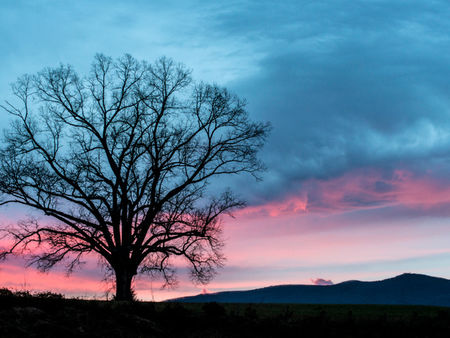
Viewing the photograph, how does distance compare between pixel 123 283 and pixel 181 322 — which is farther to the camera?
pixel 123 283

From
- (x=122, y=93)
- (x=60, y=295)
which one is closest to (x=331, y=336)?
(x=60, y=295)

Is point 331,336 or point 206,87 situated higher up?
point 206,87

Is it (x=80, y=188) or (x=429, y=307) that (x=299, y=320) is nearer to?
(x=429, y=307)

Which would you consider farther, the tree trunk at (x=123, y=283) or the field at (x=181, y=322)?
the tree trunk at (x=123, y=283)

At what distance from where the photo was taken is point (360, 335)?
46.8ft

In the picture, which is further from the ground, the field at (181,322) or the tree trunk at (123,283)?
the tree trunk at (123,283)

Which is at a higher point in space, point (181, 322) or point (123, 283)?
point (123, 283)

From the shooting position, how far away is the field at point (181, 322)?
1235 cm

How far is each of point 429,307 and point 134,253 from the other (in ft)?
47.4

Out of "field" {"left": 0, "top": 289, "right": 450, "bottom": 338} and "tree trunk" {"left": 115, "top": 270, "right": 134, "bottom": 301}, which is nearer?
"field" {"left": 0, "top": 289, "right": 450, "bottom": 338}

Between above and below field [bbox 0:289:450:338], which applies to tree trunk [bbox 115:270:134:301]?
above

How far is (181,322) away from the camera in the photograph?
14695mm

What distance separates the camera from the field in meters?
12.4

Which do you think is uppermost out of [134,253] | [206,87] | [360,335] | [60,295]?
[206,87]
